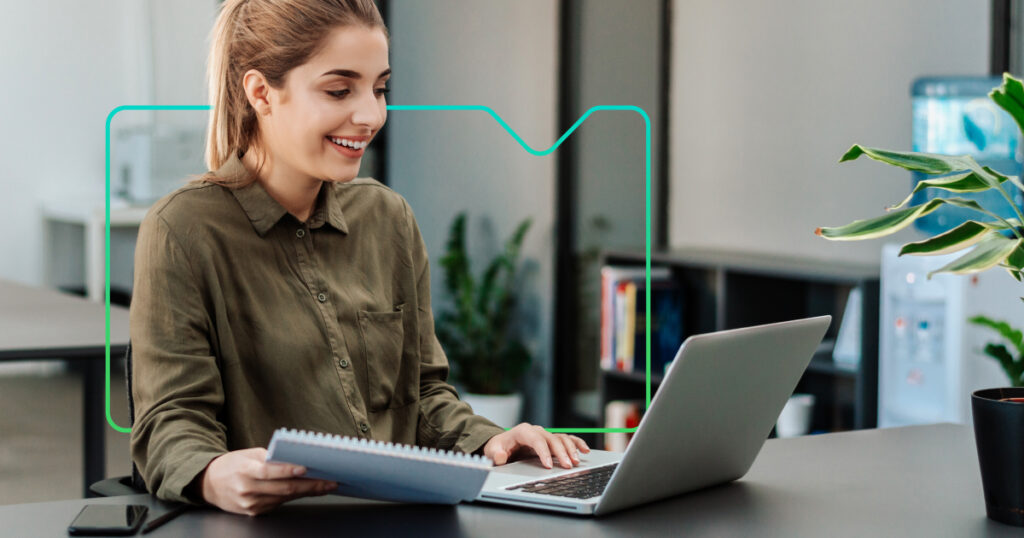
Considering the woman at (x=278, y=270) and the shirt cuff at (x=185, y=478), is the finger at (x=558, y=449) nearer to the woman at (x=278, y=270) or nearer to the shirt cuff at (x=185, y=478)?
the woman at (x=278, y=270)

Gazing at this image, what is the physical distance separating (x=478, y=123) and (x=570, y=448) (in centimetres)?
325

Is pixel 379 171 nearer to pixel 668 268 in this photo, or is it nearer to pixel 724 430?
pixel 668 268

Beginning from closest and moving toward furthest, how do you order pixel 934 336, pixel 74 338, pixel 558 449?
pixel 558 449
pixel 74 338
pixel 934 336

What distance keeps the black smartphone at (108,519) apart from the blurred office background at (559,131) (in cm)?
→ 282

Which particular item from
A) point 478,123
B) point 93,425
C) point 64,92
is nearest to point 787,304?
point 478,123

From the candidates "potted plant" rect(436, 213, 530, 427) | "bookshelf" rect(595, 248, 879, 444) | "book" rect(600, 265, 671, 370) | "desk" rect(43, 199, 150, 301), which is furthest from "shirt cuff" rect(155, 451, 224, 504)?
"desk" rect(43, 199, 150, 301)

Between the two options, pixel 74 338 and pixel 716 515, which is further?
pixel 74 338

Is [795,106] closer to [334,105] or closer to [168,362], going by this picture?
[334,105]

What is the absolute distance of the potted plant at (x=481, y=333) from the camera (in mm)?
4484

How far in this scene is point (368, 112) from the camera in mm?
1430

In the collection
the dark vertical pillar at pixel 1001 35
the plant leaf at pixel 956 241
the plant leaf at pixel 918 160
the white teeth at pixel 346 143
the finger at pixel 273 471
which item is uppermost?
the dark vertical pillar at pixel 1001 35

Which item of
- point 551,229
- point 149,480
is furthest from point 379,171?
point 149,480

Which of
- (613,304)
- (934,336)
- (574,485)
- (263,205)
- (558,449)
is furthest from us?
(613,304)

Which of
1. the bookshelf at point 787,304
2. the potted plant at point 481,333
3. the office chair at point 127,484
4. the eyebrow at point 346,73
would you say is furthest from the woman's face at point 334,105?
the potted plant at point 481,333
